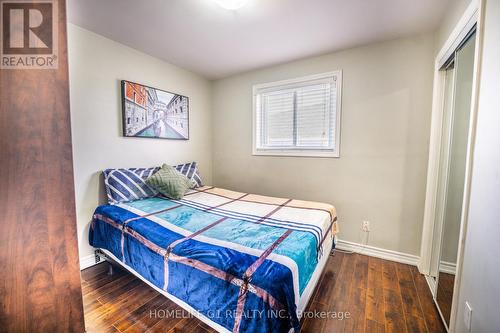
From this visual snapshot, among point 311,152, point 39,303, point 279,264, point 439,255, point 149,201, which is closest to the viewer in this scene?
point 39,303

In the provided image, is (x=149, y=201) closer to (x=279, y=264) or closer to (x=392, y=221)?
(x=279, y=264)

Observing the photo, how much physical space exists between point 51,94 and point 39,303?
0.78 m

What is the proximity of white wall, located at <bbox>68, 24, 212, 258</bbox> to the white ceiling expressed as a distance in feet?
0.53

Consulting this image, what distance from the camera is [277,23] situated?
1.99 metres

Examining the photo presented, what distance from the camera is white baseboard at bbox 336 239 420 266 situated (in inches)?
89.3

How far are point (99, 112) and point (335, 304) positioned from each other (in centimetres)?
304

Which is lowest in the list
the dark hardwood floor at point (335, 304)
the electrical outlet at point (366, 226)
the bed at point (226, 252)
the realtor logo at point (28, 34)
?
the dark hardwood floor at point (335, 304)

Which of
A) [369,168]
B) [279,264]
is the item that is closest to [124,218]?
[279,264]

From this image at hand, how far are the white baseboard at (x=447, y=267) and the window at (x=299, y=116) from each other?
4.67 ft

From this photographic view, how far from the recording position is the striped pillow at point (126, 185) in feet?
7.31

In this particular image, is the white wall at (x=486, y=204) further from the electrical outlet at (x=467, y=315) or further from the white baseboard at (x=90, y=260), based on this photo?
the white baseboard at (x=90, y=260)

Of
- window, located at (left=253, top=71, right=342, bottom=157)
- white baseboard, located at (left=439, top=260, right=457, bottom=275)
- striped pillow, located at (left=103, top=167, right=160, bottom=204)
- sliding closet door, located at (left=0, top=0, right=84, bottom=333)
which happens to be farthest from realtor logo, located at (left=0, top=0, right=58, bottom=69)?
window, located at (left=253, top=71, right=342, bottom=157)

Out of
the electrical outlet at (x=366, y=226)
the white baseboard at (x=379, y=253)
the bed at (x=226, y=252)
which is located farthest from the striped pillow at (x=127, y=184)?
the electrical outlet at (x=366, y=226)

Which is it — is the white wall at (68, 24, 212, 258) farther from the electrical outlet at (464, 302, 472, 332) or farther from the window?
the electrical outlet at (464, 302, 472, 332)
